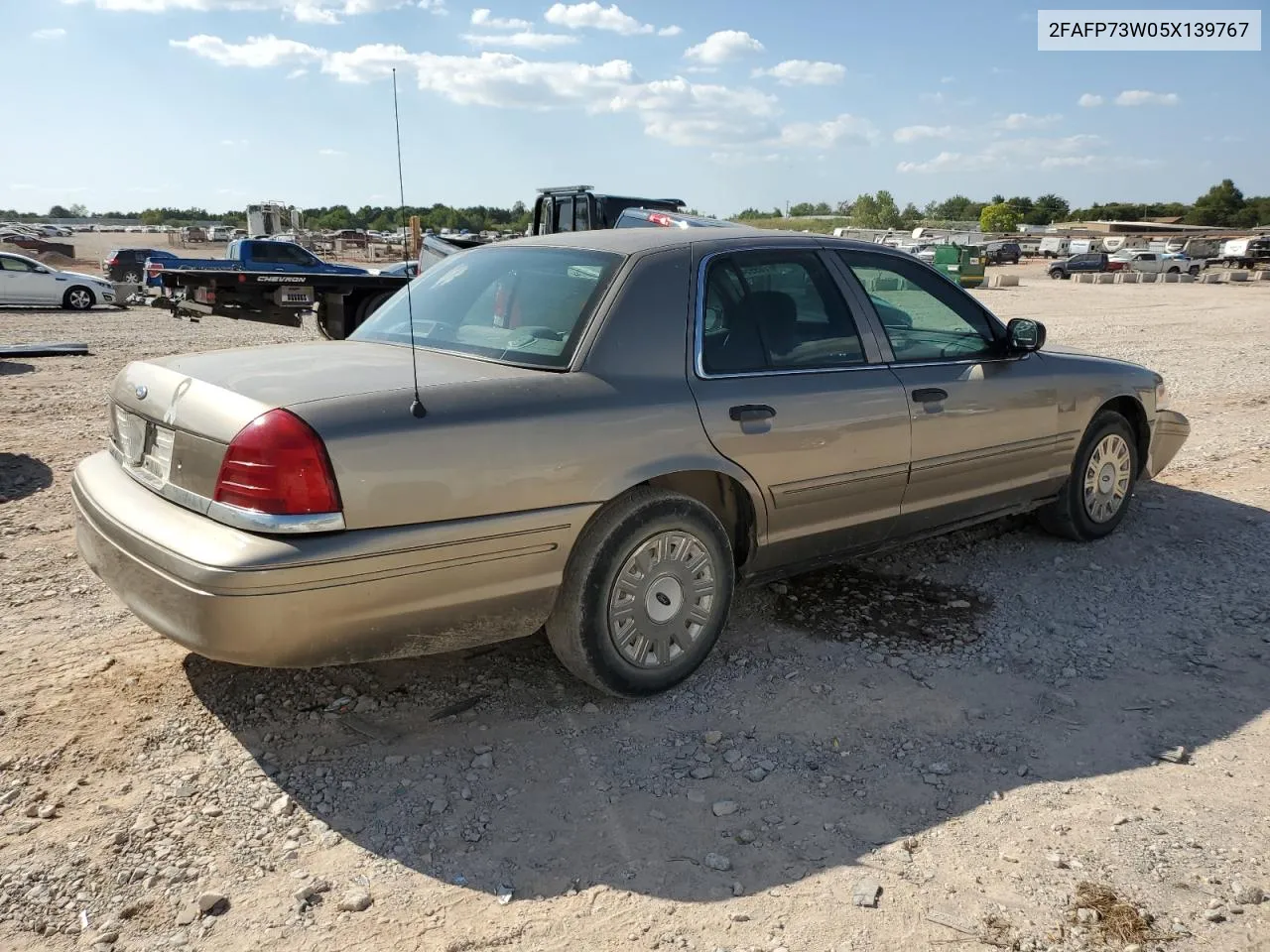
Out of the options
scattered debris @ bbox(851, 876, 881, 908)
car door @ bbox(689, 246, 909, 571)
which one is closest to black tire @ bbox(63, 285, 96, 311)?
car door @ bbox(689, 246, 909, 571)

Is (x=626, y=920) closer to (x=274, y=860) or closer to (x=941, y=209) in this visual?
(x=274, y=860)

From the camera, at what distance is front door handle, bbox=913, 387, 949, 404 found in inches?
171

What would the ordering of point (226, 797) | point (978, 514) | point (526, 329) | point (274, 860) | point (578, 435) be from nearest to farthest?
point (274, 860), point (226, 797), point (578, 435), point (526, 329), point (978, 514)

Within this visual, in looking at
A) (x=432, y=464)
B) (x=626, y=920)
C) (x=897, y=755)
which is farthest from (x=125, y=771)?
(x=897, y=755)

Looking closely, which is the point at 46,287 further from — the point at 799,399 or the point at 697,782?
the point at 697,782

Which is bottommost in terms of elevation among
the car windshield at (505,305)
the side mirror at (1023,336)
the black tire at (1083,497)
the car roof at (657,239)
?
the black tire at (1083,497)

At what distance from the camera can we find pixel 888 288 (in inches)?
179

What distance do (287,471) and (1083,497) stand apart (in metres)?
4.27

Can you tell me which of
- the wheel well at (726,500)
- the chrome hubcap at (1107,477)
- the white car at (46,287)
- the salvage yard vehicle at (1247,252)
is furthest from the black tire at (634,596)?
the salvage yard vehicle at (1247,252)

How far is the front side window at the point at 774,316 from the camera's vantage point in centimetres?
388

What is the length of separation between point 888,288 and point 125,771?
355 cm

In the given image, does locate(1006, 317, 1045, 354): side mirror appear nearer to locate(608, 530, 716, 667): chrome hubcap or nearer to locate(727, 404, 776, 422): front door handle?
locate(727, 404, 776, 422): front door handle

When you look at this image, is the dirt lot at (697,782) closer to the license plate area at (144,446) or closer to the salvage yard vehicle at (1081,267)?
the license plate area at (144,446)

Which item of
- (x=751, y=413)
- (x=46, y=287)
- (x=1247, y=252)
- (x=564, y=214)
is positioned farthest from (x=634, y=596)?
(x=1247, y=252)
